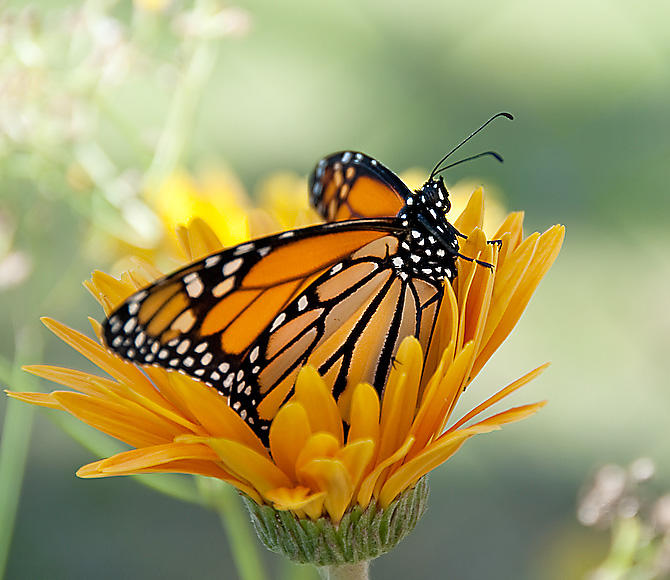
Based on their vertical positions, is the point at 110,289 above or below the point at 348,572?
above

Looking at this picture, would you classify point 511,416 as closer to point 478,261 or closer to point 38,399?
point 478,261

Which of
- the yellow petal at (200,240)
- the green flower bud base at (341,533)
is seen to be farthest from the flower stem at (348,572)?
the yellow petal at (200,240)

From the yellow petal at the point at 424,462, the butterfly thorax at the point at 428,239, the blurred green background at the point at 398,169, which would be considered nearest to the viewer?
the yellow petal at the point at 424,462

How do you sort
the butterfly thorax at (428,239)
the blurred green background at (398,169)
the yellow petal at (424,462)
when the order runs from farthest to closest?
the blurred green background at (398,169) → the butterfly thorax at (428,239) → the yellow petal at (424,462)

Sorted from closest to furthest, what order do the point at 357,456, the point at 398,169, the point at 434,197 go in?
the point at 357,456
the point at 434,197
the point at 398,169

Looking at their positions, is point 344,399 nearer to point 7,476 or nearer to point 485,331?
point 485,331

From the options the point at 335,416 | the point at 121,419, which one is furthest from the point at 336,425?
the point at 121,419

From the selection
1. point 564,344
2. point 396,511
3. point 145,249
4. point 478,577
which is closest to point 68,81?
point 145,249

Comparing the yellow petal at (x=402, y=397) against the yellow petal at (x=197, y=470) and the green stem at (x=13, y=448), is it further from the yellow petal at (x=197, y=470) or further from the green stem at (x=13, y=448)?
the green stem at (x=13, y=448)
